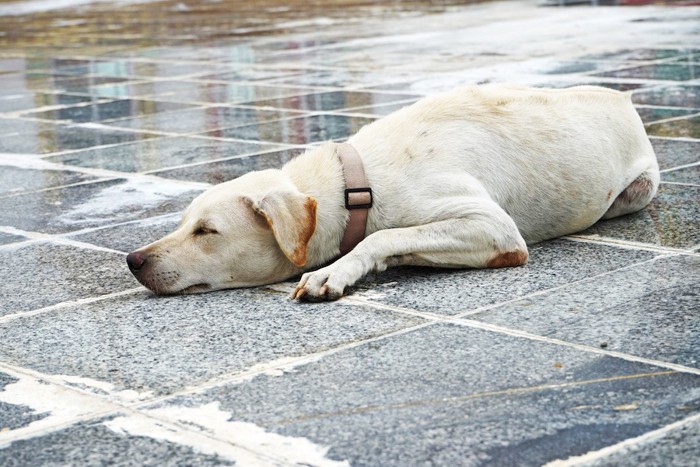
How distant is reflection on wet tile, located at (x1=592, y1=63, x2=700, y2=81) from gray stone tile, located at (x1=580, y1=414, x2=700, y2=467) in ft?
28.9

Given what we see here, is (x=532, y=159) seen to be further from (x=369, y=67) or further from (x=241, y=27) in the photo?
(x=241, y=27)

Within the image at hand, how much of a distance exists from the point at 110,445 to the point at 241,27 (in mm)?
19787

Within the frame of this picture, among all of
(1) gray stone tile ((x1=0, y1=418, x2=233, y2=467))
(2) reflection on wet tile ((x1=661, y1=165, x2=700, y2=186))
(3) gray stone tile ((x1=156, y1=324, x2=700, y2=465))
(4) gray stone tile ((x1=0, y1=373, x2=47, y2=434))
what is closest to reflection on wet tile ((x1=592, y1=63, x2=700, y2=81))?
(2) reflection on wet tile ((x1=661, y1=165, x2=700, y2=186))

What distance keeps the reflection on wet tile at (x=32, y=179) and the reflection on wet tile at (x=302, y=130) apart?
1.70m

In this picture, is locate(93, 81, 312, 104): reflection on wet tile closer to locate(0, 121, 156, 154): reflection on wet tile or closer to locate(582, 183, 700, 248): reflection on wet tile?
locate(0, 121, 156, 154): reflection on wet tile

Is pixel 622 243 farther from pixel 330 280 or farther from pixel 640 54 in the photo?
pixel 640 54

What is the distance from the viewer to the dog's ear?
539cm

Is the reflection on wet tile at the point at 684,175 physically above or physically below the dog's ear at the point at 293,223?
below

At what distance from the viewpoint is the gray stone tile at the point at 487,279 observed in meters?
5.17

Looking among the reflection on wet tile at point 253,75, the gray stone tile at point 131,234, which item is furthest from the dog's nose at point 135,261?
the reflection on wet tile at point 253,75

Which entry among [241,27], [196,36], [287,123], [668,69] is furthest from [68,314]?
[241,27]

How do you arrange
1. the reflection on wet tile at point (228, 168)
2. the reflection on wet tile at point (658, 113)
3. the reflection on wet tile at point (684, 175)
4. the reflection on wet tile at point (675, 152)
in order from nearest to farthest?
1. the reflection on wet tile at point (684, 175)
2. the reflection on wet tile at point (675, 152)
3. the reflection on wet tile at point (228, 168)
4. the reflection on wet tile at point (658, 113)

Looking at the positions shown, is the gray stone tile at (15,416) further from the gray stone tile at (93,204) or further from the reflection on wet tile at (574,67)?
the reflection on wet tile at (574,67)

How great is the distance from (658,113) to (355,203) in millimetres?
5008
